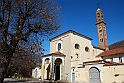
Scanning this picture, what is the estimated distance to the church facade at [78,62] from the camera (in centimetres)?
1806

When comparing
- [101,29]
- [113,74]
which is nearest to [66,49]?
[113,74]

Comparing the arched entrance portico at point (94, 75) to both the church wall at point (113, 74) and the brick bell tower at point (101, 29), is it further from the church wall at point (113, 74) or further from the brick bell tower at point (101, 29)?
the brick bell tower at point (101, 29)

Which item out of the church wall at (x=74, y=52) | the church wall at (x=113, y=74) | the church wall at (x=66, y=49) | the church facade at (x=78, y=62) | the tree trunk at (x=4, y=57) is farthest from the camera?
the church wall at (x=66, y=49)

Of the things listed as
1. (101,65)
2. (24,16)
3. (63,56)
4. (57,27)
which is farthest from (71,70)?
(24,16)

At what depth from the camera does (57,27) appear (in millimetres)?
9883

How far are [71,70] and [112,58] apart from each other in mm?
8758

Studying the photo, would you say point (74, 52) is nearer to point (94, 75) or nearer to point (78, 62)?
point (78, 62)

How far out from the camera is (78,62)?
2553cm

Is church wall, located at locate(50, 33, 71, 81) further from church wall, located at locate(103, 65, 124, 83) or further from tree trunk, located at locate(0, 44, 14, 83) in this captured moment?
tree trunk, located at locate(0, 44, 14, 83)

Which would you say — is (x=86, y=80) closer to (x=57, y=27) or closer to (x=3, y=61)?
(x=57, y=27)

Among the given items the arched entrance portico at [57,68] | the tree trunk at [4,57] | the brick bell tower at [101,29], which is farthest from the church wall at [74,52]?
the tree trunk at [4,57]

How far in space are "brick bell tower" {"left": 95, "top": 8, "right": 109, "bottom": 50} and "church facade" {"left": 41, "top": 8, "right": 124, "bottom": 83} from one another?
675 centimetres

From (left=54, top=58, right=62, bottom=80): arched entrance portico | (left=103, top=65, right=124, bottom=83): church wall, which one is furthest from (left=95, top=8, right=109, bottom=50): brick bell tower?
(left=103, top=65, right=124, bottom=83): church wall

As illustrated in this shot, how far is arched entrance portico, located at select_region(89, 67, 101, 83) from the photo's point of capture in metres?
18.8
